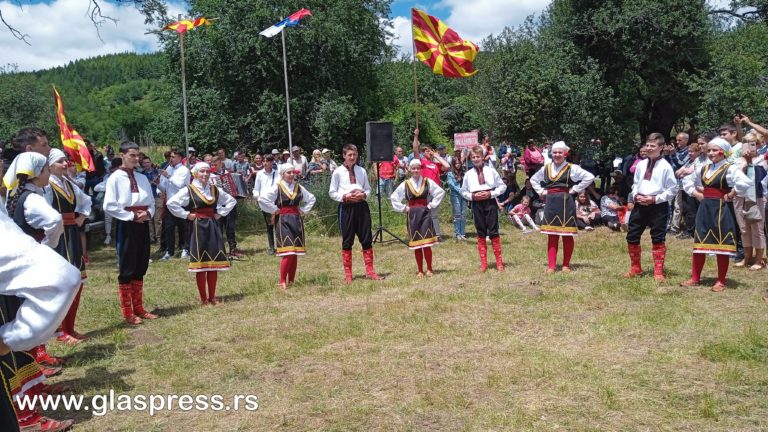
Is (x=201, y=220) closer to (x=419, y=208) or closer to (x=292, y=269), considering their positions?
(x=292, y=269)

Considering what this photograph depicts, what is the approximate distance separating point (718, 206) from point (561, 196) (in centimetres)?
209

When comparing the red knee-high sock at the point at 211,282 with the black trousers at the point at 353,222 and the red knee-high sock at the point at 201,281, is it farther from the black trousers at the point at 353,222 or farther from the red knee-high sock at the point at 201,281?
the black trousers at the point at 353,222

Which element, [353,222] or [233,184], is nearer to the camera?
[353,222]

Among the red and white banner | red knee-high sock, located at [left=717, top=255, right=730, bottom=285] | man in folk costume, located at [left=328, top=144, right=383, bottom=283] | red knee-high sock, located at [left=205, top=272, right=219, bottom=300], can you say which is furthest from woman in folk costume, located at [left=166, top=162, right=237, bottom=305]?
the red and white banner

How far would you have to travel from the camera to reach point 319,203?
1499 centimetres

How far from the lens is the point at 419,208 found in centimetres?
950

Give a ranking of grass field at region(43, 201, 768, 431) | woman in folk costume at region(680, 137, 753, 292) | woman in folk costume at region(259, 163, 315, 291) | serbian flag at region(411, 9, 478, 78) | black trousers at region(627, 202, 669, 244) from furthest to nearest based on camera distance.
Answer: serbian flag at region(411, 9, 478, 78), woman in folk costume at region(259, 163, 315, 291), black trousers at region(627, 202, 669, 244), woman in folk costume at region(680, 137, 753, 292), grass field at region(43, 201, 768, 431)

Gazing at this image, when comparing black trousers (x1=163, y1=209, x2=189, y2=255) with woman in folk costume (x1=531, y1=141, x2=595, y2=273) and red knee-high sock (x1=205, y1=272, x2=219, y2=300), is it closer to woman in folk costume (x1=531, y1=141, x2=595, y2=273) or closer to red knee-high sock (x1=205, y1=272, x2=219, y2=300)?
red knee-high sock (x1=205, y1=272, x2=219, y2=300)

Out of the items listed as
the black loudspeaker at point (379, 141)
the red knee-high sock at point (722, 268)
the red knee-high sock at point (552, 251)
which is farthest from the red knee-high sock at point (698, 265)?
the black loudspeaker at point (379, 141)

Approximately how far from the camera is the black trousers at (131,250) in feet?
24.0

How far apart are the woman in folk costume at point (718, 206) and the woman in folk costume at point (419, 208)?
140 inches

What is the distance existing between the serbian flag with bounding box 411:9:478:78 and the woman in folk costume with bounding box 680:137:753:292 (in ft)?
16.1

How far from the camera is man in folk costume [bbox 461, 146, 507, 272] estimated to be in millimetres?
9484

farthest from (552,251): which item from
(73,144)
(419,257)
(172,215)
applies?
(172,215)
